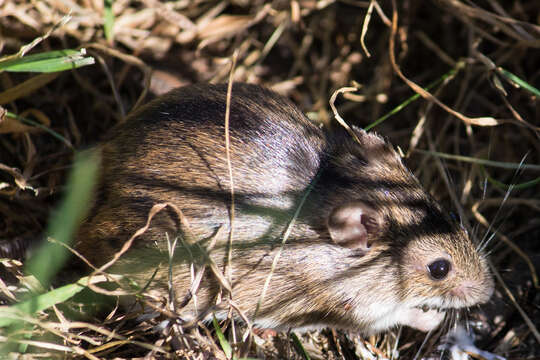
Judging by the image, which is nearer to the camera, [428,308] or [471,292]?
[471,292]

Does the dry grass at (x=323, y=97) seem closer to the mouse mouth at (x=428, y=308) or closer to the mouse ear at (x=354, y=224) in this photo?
the mouse mouth at (x=428, y=308)

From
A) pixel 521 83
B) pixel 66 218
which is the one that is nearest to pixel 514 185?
pixel 521 83

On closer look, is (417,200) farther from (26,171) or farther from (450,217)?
(26,171)

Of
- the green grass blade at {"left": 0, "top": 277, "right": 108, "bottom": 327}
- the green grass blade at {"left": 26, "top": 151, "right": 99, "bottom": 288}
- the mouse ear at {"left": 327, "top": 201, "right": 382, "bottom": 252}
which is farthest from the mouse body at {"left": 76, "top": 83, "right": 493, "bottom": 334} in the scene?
the green grass blade at {"left": 0, "top": 277, "right": 108, "bottom": 327}

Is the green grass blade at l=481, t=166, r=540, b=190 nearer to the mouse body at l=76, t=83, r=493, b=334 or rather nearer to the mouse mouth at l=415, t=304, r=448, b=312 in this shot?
the mouse body at l=76, t=83, r=493, b=334

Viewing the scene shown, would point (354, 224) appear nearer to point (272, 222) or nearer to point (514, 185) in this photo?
point (272, 222)

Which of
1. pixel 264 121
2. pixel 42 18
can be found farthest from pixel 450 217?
pixel 42 18
